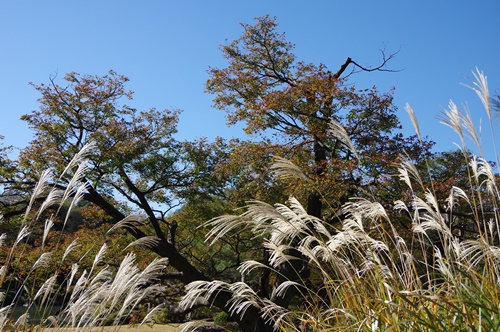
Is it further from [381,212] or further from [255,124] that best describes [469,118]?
[255,124]

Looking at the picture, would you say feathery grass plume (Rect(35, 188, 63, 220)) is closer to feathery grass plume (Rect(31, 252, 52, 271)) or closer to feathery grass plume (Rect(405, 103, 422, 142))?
feathery grass plume (Rect(31, 252, 52, 271))

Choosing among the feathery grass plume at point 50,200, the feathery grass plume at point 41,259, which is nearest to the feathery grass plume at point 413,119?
the feathery grass plume at point 50,200

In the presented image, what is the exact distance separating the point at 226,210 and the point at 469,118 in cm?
878

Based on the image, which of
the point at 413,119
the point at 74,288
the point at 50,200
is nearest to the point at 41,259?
the point at 74,288

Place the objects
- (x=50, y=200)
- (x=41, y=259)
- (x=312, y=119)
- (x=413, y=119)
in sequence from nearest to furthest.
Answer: (x=413, y=119)
(x=50, y=200)
(x=41, y=259)
(x=312, y=119)

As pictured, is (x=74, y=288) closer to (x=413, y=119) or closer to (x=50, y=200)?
(x=50, y=200)

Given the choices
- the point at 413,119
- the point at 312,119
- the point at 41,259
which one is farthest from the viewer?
the point at 312,119

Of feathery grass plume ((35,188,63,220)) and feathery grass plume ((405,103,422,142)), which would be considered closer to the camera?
feathery grass plume ((405,103,422,142))

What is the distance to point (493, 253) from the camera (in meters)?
2.64

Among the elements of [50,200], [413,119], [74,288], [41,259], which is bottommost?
[74,288]

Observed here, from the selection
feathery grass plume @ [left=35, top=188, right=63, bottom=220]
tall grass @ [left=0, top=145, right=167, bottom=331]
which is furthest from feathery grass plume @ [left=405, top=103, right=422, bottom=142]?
feathery grass plume @ [left=35, top=188, right=63, bottom=220]

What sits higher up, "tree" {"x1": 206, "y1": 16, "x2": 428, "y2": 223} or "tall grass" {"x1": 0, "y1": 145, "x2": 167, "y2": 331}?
"tree" {"x1": 206, "y1": 16, "x2": 428, "y2": 223}

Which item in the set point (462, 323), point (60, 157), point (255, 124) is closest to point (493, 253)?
point (462, 323)

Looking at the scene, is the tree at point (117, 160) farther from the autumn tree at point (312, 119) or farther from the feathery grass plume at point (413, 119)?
the feathery grass plume at point (413, 119)
